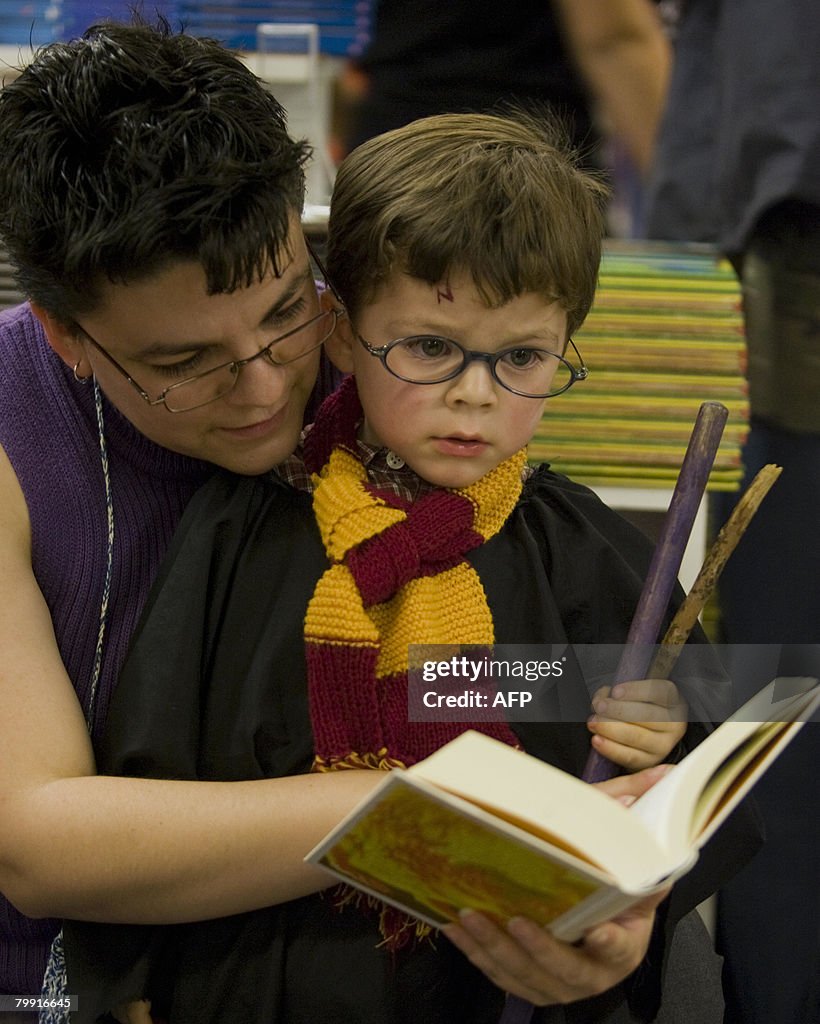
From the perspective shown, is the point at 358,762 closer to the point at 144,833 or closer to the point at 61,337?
the point at 144,833

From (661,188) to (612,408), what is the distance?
73cm

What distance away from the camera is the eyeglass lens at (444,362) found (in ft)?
4.40

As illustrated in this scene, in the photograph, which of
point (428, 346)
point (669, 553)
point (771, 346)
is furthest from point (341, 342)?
point (771, 346)

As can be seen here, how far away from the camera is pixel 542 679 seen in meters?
1.40

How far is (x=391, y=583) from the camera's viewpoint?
4.42 ft

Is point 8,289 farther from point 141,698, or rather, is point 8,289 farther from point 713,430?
point 713,430

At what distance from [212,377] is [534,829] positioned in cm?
63

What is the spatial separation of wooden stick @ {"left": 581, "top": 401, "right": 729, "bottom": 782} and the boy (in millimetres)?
29

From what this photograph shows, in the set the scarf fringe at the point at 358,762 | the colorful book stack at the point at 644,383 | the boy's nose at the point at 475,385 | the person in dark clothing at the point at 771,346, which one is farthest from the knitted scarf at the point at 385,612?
the person in dark clothing at the point at 771,346

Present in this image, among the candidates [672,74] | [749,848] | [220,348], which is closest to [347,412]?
[220,348]

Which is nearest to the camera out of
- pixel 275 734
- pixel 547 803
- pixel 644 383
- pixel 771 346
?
pixel 547 803

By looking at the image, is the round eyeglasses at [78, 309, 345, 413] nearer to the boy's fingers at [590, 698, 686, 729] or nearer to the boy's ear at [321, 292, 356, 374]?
the boy's ear at [321, 292, 356, 374]

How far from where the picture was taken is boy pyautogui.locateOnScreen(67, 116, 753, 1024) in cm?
133

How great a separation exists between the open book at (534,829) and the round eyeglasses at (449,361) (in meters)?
0.41
